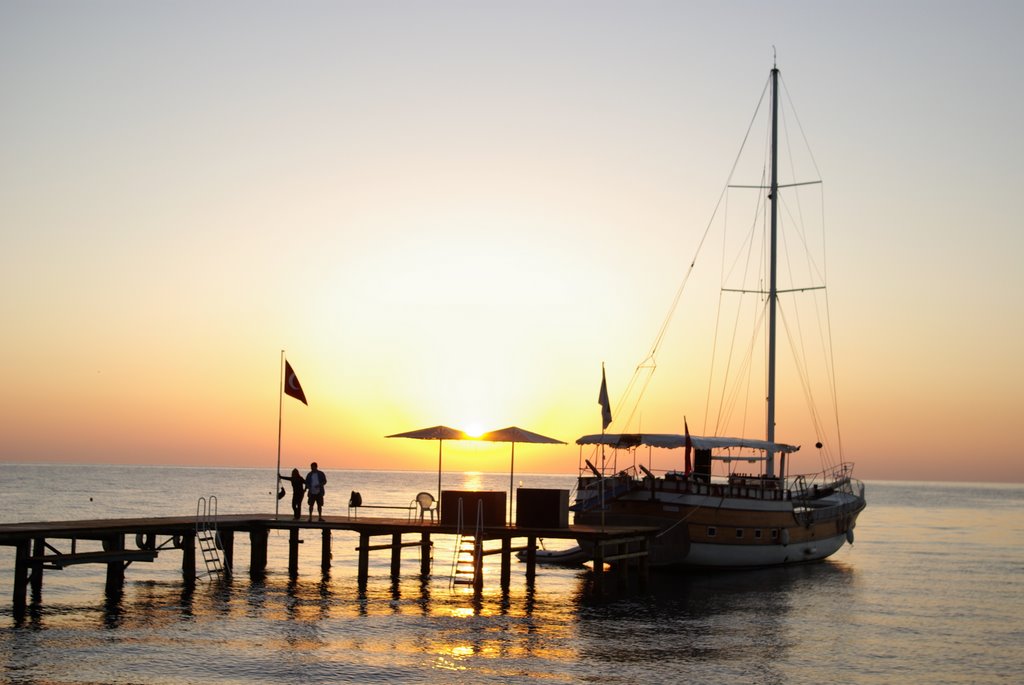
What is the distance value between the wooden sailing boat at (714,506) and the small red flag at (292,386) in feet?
36.5

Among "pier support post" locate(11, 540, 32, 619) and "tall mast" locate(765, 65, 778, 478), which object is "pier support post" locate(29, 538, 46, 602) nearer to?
"pier support post" locate(11, 540, 32, 619)

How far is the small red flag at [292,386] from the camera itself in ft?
129

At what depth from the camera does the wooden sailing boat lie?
44.4 meters

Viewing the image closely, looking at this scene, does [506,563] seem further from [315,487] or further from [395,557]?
A: [315,487]

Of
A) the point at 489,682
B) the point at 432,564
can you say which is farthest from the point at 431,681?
the point at 432,564

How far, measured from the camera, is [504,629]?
3027cm

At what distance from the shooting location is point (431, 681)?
2361 cm

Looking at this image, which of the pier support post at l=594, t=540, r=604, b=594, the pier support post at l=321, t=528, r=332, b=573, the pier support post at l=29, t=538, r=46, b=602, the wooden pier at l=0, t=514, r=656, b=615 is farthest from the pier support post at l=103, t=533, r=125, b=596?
the pier support post at l=594, t=540, r=604, b=594

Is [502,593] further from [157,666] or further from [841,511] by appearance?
[841,511]

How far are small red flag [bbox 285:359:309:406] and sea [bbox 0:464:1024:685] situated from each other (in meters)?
6.47

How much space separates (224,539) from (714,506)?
1878 centimetres

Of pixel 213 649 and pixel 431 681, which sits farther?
pixel 213 649

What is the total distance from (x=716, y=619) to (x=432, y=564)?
19680 mm

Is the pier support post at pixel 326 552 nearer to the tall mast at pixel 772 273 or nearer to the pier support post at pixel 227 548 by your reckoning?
the pier support post at pixel 227 548
